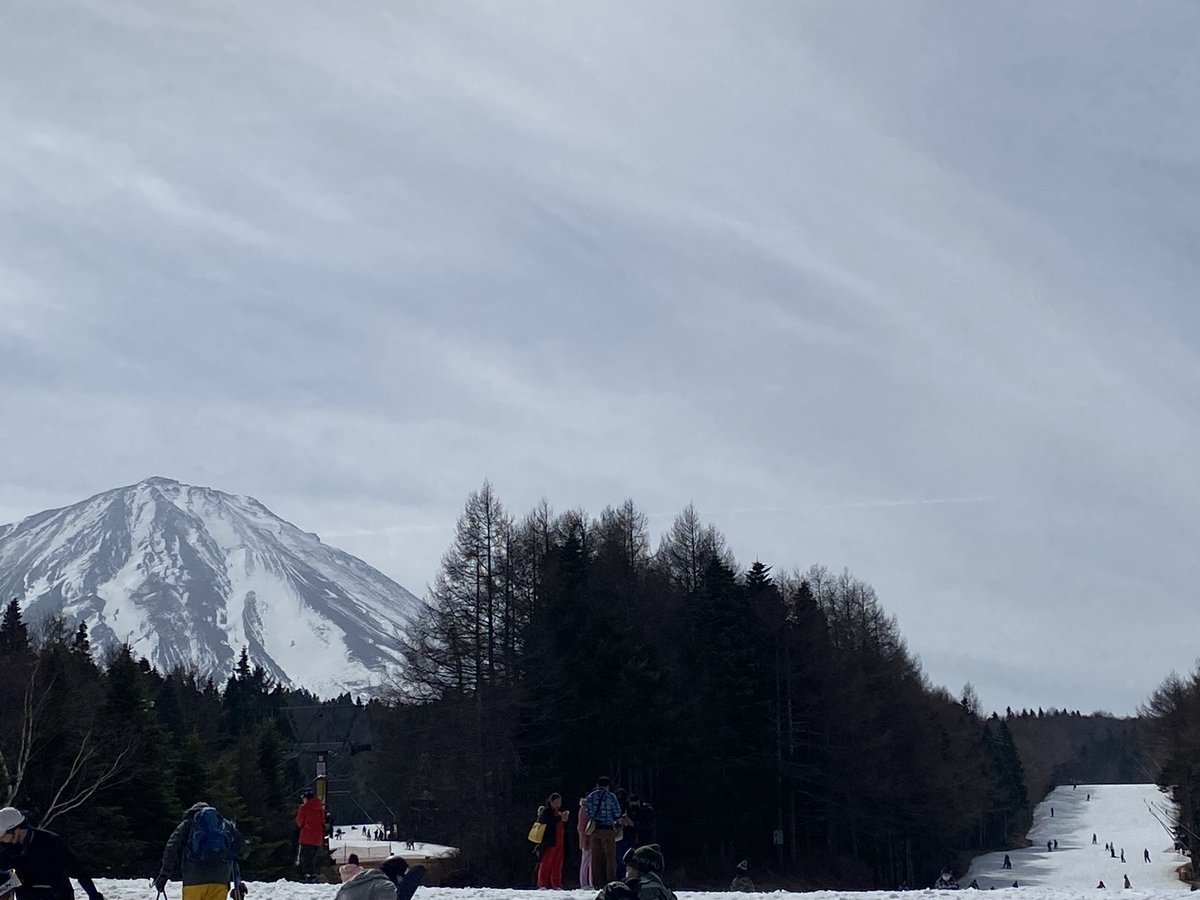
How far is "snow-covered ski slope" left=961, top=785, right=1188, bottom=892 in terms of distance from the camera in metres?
66.4

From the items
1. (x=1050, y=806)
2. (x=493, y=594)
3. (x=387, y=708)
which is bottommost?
(x=1050, y=806)

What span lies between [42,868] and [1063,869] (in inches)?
3047

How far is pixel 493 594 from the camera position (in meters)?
41.6

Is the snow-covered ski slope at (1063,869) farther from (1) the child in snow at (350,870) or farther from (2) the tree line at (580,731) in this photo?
(1) the child in snow at (350,870)

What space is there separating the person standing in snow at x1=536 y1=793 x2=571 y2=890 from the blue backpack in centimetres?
867

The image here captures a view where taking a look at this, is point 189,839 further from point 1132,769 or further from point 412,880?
point 1132,769

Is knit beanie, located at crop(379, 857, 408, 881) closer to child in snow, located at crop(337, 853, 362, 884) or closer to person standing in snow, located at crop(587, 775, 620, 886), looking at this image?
child in snow, located at crop(337, 853, 362, 884)

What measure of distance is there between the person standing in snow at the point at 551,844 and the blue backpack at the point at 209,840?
8671 millimetres

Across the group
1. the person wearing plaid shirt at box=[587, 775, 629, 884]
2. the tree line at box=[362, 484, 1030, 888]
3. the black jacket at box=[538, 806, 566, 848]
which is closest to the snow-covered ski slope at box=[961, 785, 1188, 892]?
the tree line at box=[362, 484, 1030, 888]

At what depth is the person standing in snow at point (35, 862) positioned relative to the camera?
904 cm

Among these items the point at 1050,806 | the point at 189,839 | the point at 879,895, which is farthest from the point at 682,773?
the point at 1050,806

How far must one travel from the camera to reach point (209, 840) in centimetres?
1114

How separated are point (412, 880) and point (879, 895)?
8.71 m

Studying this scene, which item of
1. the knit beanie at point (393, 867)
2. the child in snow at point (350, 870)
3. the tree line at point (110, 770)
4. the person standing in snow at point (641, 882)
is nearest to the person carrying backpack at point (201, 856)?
the child in snow at point (350, 870)
